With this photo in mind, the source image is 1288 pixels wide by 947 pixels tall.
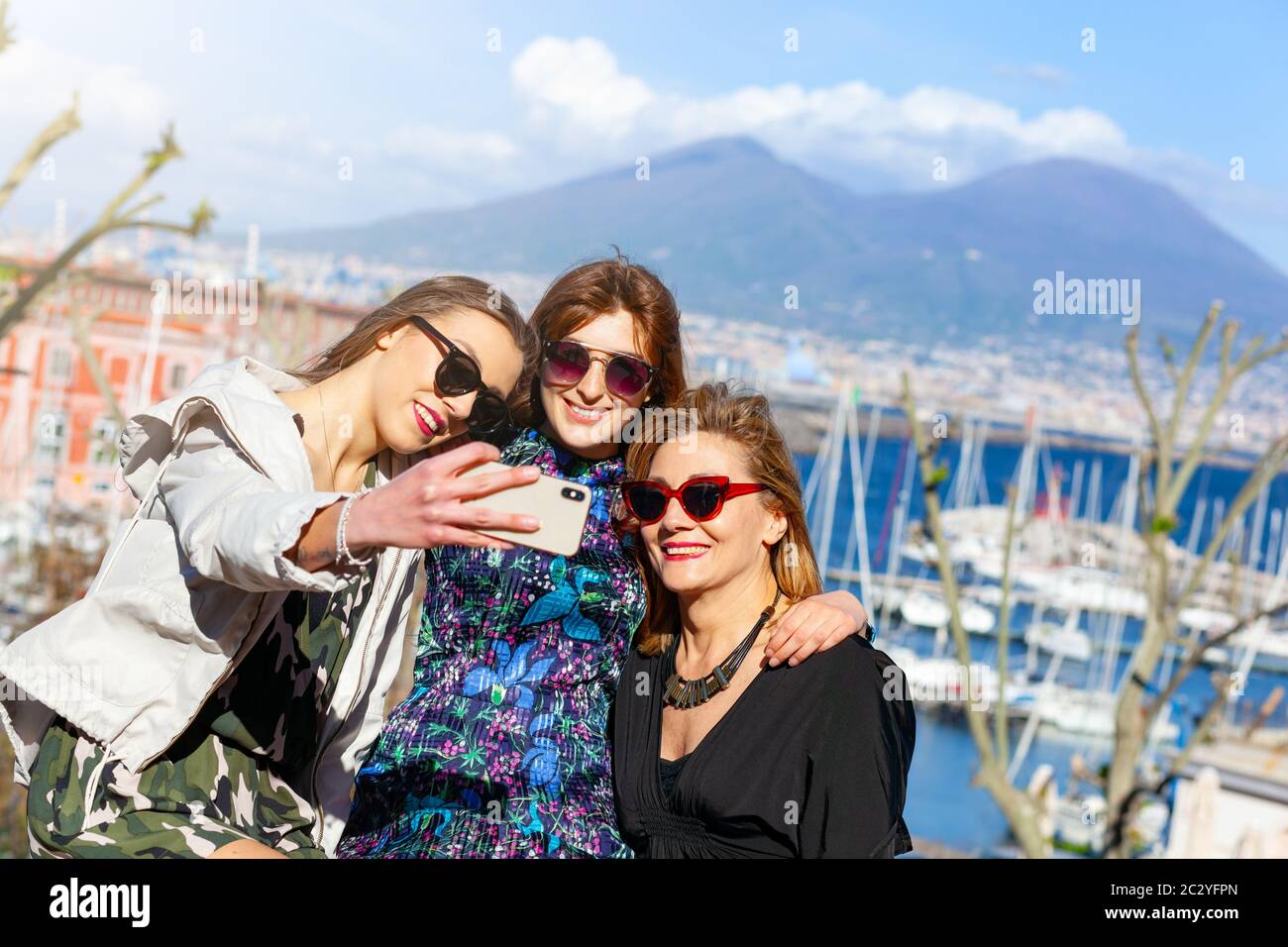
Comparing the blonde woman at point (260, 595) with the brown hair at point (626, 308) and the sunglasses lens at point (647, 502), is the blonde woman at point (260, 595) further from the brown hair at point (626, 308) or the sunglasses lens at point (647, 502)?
the sunglasses lens at point (647, 502)

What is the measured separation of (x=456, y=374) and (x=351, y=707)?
90 cm

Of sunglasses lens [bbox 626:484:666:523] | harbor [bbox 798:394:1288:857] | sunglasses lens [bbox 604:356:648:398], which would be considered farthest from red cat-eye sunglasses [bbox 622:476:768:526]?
harbor [bbox 798:394:1288:857]

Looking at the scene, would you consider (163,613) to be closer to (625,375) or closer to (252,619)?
(252,619)

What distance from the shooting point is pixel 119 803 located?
2.82 metres

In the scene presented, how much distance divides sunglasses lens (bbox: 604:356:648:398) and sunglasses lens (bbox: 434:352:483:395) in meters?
0.38

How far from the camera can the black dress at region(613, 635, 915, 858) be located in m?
2.95

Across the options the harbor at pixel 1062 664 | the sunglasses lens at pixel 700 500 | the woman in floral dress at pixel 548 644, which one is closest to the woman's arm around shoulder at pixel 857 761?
the woman in floral dress at pixel 548 644

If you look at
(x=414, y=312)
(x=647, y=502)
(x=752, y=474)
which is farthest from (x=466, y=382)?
(x=752, y=474)

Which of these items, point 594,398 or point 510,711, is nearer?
point 510,711

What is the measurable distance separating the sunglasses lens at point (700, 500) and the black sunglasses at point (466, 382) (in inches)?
21.4

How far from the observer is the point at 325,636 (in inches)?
127

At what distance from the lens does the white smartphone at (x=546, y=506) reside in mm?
2301

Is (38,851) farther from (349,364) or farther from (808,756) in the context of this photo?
(808,756)
